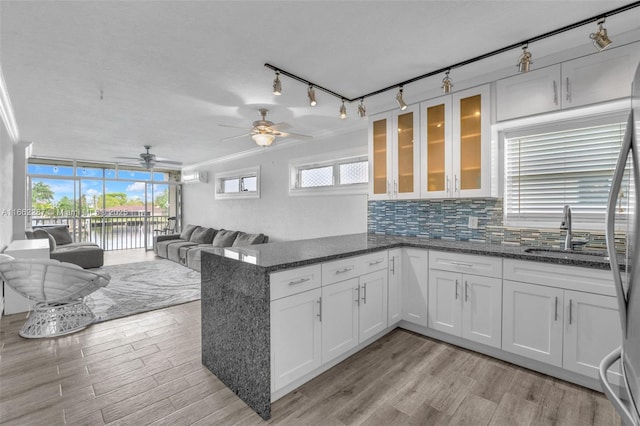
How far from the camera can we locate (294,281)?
1897 millimetres

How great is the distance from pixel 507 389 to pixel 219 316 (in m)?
2.12

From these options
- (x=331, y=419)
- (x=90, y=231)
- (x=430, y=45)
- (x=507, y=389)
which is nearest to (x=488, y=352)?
(x=507, y=389)

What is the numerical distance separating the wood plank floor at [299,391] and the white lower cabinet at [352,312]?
20cm

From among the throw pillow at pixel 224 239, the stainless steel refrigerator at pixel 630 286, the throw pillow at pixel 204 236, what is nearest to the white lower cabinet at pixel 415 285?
Result: the stainless steel refrigerator at pixel 630 286

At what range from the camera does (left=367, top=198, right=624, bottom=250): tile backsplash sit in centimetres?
262

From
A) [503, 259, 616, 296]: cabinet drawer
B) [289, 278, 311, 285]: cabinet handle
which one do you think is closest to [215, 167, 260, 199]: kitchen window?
[289, 278, 311, 285]: cabinet handle

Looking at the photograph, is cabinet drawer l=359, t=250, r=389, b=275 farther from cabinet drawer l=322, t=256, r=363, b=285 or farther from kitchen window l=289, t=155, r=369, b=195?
kitchen window l=289, t=155, r=369, b=195

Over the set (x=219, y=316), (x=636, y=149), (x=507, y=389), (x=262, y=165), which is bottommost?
(x=507, y=389)

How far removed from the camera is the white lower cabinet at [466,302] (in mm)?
2391

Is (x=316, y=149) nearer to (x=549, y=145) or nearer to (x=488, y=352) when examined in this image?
(x=549, y=145)

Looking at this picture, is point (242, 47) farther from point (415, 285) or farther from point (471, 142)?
point (415, 285)

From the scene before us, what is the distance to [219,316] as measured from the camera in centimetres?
212

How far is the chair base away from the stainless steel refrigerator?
13.3 feet

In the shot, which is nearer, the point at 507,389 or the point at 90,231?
the point at 507,389
